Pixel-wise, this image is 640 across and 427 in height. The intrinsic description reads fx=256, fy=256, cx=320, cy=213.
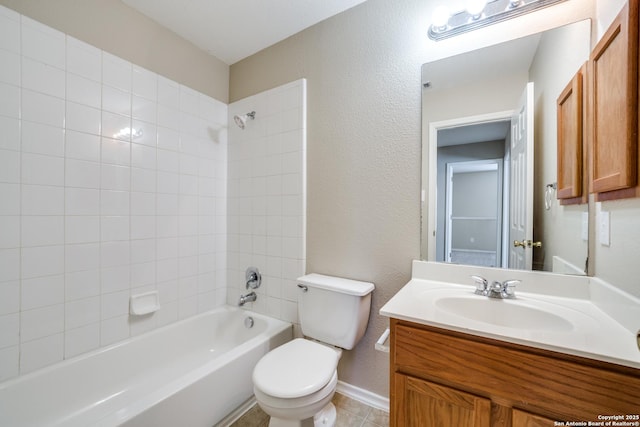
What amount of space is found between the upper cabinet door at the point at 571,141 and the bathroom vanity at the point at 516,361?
0.37 metres

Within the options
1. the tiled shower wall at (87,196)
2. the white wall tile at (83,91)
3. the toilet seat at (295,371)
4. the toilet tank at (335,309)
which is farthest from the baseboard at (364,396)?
the white wall tile at (83,91)

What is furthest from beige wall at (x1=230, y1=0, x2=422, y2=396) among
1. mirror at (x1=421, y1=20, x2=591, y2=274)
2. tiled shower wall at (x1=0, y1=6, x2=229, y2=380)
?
tiled shower wall at (x1=0, y1=6, x2=229, y2=380)

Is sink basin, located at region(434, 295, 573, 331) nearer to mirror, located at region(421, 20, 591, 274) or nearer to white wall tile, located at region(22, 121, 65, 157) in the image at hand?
mirror, located at region(421, 20, 591, 274)

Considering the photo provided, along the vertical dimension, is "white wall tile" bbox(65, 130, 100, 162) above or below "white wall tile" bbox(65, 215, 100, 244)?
above

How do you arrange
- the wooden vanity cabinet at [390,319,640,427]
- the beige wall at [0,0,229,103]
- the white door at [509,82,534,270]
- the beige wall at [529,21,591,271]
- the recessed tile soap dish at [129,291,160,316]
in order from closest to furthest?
the wooden vanity cabinet at [390,319,640,427]
the beige wall at [529,21,591,271]
the white door at [509,82,534,270]
the beige wall at [0,0,229,103]
the recessed tile soap dish at [129,291,160,316]

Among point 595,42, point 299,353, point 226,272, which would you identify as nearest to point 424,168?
point 595,42

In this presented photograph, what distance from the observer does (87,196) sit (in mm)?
1459

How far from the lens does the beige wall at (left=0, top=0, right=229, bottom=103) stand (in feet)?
4.43

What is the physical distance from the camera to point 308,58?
5.86ft

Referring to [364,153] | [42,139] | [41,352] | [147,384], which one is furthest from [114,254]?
[364,153]

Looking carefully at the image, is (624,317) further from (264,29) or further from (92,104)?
(92,104)

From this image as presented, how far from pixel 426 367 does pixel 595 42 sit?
1.40m

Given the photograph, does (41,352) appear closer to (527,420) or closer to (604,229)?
(527,420)

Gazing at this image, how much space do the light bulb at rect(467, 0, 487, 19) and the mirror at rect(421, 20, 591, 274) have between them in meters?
0.16
